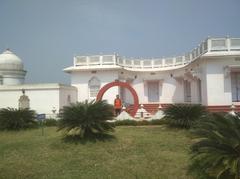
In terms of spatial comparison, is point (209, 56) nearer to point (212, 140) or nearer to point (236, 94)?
point (236, 94)

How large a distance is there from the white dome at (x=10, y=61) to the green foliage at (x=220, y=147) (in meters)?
21.8

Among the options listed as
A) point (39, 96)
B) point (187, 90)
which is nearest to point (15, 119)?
point (39, 96)

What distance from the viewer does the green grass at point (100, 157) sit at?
7.69m

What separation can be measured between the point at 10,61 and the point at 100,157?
19.3 meters

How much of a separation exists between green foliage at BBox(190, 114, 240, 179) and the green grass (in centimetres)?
95

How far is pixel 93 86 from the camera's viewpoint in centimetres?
2338

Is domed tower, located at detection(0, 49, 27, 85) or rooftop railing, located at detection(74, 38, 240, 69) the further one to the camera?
domed tower, located at detection(0, 49, 27, 85)

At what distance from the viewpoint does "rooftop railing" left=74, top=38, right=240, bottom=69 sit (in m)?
17.4

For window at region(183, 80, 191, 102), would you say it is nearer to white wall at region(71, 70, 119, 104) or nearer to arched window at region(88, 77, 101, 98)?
white wall at region(71, 70, 119, 104)

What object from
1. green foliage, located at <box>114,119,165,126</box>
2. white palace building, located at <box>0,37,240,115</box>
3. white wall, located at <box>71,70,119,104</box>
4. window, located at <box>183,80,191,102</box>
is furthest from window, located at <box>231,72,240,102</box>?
white wall, located at <box>71,70,119,104</box>

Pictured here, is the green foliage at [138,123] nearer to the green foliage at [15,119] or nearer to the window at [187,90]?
the green foliage at [15,119]

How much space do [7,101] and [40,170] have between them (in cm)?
1480

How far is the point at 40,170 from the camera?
805 centimetres

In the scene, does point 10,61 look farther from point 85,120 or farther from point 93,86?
point 85,120
